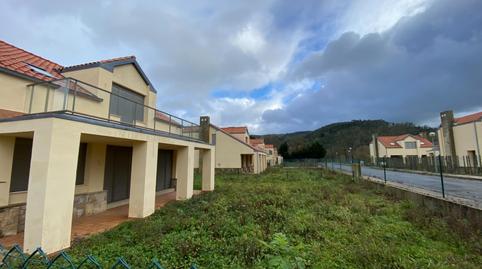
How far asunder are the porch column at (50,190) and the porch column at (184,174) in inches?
258

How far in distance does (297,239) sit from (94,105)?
8.33 meters

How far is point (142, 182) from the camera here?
862 centimetres

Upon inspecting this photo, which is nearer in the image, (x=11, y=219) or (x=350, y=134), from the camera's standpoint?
(x=11, y=219)

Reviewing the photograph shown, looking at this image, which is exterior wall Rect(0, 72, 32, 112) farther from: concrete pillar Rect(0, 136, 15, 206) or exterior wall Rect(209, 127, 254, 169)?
exterior wall Rect(209, 127, 254, 169)

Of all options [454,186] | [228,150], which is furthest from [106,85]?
[454,186]

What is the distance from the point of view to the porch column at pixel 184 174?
12.2 metres

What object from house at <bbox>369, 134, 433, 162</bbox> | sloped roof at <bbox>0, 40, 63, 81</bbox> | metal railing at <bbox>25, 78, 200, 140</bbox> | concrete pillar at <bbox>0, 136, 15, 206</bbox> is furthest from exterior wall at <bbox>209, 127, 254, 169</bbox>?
house at <bbox>369, 134, 433, 162</bbox>

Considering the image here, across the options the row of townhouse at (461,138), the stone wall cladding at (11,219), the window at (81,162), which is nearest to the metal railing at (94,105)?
the window at (81,162)

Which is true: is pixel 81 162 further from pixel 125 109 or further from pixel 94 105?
pixel 125 109

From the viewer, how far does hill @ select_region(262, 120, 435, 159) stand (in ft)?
251

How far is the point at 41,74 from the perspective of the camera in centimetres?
930

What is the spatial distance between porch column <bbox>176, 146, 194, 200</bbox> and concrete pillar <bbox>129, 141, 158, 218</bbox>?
10.0 feet

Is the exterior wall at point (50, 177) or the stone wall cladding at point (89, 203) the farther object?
the stone wall cladding at point (89, 203)

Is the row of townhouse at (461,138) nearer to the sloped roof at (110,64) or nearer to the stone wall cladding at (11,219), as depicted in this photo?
the sloped roof at (110,64)
